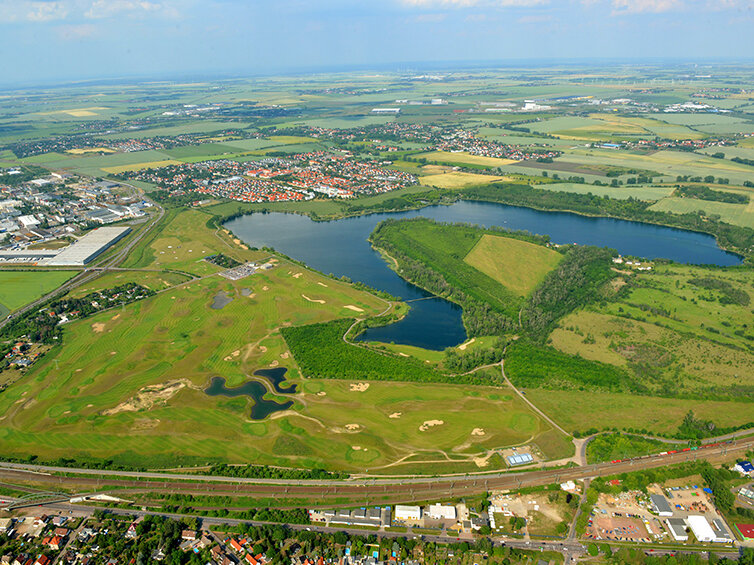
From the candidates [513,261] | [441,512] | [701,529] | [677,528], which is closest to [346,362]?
[441,512]

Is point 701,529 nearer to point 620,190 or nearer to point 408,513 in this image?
point 408,513

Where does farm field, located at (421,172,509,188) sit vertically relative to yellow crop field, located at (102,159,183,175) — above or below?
below

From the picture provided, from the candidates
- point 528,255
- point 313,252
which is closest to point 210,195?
point 313,252

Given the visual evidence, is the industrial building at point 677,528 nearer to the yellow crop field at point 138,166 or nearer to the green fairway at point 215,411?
the green fairway at point 215,411

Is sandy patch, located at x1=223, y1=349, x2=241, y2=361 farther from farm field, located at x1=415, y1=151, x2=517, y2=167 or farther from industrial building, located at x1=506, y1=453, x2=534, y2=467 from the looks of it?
farm field, located at x1=415, y1=151, x2=517, y2=167

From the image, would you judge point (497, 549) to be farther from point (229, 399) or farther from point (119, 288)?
point (119, 288)

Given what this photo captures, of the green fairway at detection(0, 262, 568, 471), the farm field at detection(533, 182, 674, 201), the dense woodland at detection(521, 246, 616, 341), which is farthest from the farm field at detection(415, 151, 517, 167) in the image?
the green fairway at detection(0, 262, 568, 471)
